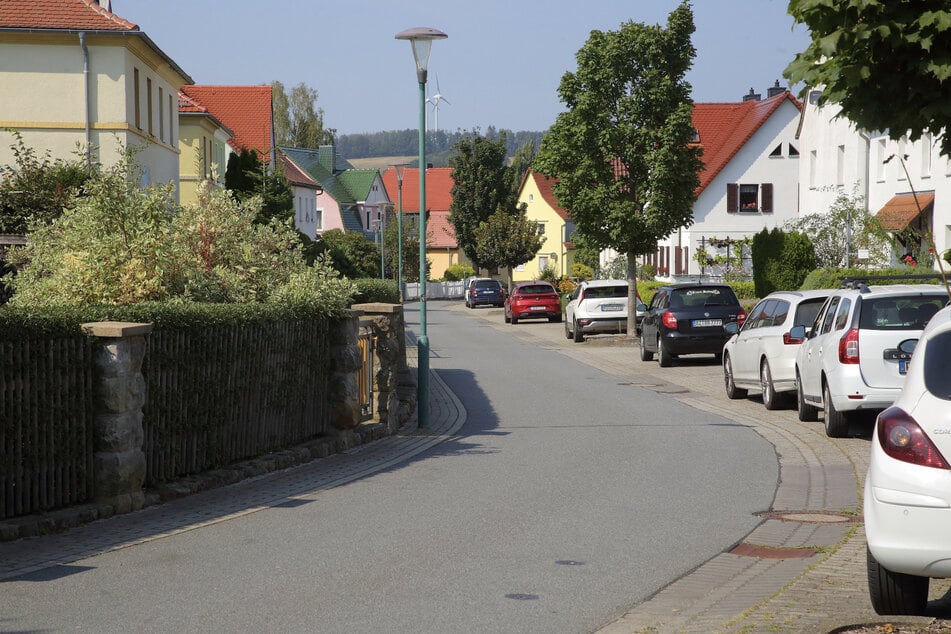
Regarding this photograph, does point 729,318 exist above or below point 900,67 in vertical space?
below

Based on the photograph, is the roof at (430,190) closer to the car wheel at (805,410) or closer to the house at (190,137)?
the house at (190,137)

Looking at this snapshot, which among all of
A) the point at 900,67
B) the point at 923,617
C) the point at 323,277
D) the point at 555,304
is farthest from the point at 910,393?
the point at 555,304

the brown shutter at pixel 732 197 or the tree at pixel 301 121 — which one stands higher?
the tree at pixel 301 121

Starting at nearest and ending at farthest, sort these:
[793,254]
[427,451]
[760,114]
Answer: [427,451]
[793,254]
[760,114]

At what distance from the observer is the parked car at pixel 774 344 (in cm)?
1669

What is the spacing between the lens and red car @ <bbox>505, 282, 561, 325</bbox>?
161ft

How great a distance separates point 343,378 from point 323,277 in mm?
1286

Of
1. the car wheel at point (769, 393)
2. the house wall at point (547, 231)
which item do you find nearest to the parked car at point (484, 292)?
the house wall at point (547, 231)

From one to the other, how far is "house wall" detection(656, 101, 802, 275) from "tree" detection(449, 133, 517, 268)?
2542cm

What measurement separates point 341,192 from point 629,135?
238 ft

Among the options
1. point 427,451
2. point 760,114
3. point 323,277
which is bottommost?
point 427,451

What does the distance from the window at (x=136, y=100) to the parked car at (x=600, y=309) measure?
1339cm

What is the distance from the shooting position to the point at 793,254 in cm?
3691

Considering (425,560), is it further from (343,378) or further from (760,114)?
(760,114)
